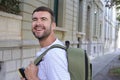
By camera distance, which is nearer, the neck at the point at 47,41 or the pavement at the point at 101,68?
the neck at the point at 47,41

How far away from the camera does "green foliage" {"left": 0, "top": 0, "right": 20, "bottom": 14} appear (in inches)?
322

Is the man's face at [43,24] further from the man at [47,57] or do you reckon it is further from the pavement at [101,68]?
the pavement at [101,68]

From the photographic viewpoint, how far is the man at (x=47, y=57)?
220 cm

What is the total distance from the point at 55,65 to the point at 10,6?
6526mm

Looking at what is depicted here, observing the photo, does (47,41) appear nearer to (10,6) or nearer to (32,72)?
(32,72)

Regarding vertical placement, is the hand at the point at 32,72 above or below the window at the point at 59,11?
below

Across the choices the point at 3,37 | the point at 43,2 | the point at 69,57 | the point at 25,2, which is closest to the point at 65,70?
the point at 69,57

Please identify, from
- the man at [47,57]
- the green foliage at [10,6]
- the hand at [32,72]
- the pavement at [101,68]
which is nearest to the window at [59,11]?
the pavement at [101,68]

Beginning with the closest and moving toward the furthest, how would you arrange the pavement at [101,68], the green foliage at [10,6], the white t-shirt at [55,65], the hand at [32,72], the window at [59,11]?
1. the white t-shirt at [55,65]
2. the hand at [32,72]
3. the green foliage at [10,6]
4. the window at [59,11]
5. the pavement at [101,68]

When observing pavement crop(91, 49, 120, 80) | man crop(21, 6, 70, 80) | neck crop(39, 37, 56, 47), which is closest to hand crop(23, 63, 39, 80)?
man crop(21, 6, 70, 80)

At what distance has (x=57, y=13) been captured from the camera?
15.1 meters

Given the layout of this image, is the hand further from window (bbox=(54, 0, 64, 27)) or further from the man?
window (bbox=(54, 0, 64, 27))

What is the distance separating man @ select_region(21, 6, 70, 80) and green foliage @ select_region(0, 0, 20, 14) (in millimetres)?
5807

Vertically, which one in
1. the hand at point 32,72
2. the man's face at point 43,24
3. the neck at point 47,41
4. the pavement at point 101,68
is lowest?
the pavement at point 101,68
